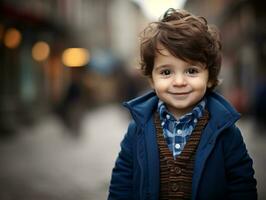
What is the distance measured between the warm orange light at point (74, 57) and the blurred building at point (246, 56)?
863 centimetres

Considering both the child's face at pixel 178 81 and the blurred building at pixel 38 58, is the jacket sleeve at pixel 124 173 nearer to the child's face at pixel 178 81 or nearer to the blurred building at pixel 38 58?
the child's face at pixel 178 81

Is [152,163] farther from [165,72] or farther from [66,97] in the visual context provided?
[66,97]

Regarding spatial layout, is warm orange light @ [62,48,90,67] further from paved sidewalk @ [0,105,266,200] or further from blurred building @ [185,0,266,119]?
paved sidewalk @ [0,105,266,200]

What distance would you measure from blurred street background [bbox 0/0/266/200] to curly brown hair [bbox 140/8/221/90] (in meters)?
0.26

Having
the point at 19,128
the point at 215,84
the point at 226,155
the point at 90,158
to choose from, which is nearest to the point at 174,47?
the point at 215,84

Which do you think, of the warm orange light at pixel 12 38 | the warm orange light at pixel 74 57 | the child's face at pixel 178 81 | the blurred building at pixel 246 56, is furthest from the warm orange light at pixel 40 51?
the child's face at pixel 178 81

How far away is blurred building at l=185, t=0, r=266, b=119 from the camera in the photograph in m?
20.6

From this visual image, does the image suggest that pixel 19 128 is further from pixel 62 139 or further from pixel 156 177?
pixel 156 177

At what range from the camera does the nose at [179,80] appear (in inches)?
104

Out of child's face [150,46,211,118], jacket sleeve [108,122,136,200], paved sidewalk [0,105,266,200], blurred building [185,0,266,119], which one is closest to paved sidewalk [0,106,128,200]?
paved sidewalk [0,105,266,200]

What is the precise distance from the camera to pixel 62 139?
15.5 meters

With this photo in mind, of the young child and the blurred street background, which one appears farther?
the blurred street background

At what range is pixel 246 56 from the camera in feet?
82.8

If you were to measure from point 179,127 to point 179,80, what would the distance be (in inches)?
9.8
